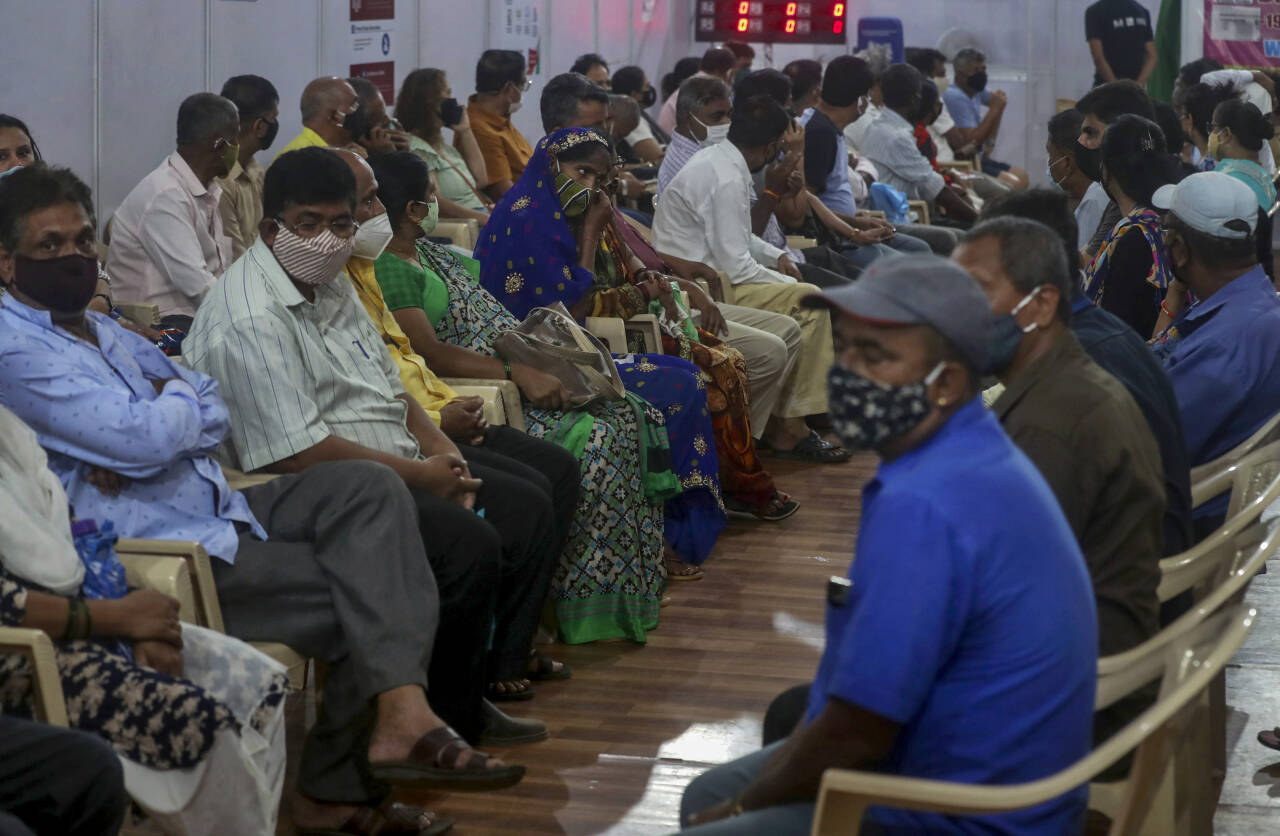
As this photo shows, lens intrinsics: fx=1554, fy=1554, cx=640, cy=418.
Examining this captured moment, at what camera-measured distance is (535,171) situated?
15.5ft

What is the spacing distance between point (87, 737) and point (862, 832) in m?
1.17

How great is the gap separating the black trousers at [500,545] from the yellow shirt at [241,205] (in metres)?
2.11

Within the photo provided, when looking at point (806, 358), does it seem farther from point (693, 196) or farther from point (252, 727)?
point (252, 727)

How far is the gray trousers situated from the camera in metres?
2.88

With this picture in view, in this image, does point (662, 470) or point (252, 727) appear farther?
point (662, 470)

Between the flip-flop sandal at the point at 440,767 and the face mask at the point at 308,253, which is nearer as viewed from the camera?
the flip-flop sandal at the point at 440,767

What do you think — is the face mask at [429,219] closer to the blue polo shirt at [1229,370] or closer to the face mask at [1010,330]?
the blue polo shirt at [1229,370]

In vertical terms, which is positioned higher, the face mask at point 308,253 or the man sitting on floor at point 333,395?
the face mask at point 308,253

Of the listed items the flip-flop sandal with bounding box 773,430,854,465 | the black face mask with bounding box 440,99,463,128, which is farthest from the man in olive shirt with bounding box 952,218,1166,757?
the black face mask with bounding box 440,99,463,128

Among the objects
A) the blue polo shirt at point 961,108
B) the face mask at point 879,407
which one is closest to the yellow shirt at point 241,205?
the face mask at point 879,407

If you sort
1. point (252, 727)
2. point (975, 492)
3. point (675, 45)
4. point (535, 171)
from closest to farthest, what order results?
point (975, 492) → point (252, 727) → point (535, 171) → point (675, 45)

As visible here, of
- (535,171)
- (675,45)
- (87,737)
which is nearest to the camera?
(87,737)

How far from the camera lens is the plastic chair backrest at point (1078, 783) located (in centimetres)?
167

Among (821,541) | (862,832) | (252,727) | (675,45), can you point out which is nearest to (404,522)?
(252,727)
